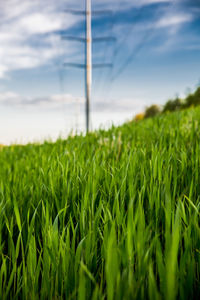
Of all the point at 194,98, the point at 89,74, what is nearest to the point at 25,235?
the point at 89,74

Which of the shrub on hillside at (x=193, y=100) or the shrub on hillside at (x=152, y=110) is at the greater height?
the shrub on hillside at (x=152, y=110)

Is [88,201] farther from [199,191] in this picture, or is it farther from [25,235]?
[199,191]

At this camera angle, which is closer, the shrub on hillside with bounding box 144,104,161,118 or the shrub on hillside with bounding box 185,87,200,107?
the shrub on hillside with bounding box 185,87,200,107

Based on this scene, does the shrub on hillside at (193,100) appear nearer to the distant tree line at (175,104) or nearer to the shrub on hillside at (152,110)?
the distant tree line at (175,104)

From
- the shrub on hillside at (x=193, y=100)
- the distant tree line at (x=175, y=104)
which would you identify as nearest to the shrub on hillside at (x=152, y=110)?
the distant tree line at (x=175, y=104)

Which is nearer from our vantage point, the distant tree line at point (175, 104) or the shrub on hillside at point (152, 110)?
the distant tree line at point (175, 104)

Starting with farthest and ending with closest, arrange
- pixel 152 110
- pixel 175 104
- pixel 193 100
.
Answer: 1. pixel 152 110
2. pixel 175 104
3. pixel 193 100

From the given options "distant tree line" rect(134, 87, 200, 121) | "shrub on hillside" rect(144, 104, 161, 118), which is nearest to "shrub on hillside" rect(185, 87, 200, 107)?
"distant tree line" rect(134, 87, 200, 121)

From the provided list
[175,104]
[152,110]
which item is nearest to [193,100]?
[175,104]

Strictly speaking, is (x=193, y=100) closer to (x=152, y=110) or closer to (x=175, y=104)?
(x=175, y=104)

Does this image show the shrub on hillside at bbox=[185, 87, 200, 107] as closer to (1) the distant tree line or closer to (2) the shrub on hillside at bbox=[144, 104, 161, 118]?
(1) the distant tree line

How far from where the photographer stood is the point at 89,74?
17.3 meters

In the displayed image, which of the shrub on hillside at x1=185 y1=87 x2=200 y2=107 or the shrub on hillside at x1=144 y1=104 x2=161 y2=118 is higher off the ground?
the shrub on hillside at x1=144 y1=104 x2=161 y2=118

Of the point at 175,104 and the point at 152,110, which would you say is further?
the point at 152,110
